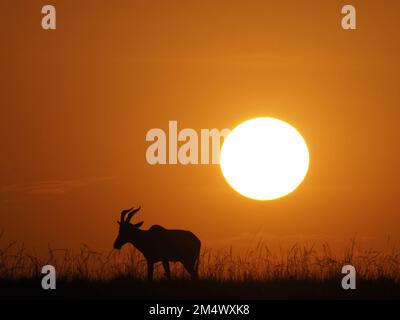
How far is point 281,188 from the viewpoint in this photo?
15.4 metres

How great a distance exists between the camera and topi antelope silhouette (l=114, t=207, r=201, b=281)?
13.1 m

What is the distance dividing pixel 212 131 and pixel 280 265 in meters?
3.04

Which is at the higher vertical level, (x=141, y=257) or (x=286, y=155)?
(x=286, y=155)

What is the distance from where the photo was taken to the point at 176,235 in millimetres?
13711

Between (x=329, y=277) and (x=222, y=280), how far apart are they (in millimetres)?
1714

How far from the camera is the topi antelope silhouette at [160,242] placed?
43.0ft

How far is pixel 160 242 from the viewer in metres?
13.5

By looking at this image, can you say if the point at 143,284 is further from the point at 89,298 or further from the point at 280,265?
the point at 280,265

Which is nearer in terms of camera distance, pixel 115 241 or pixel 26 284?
pixel 26 284
